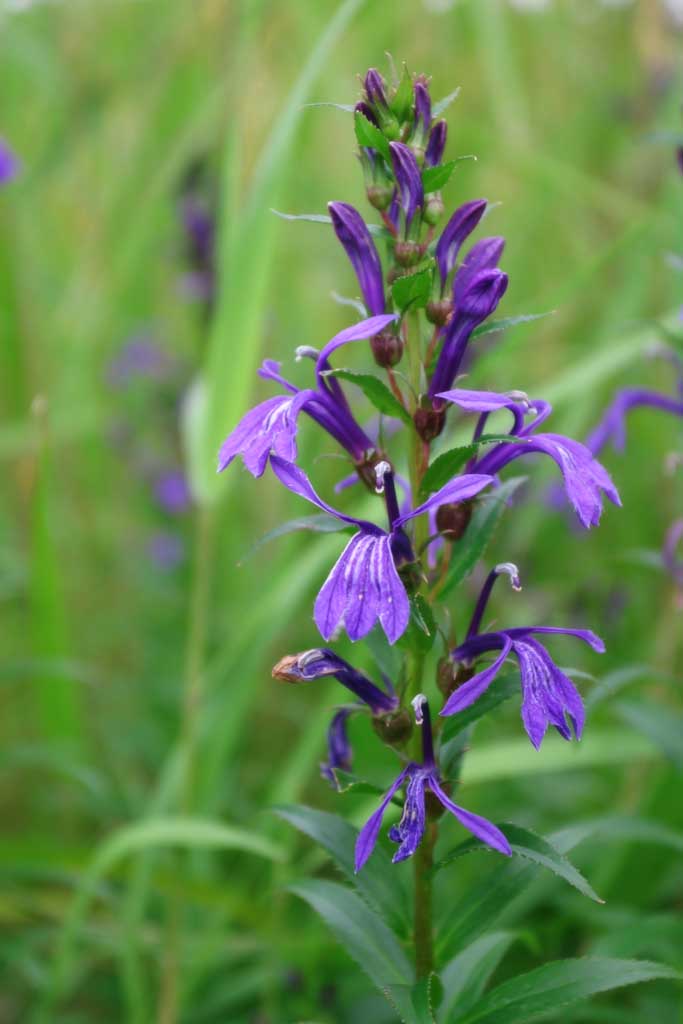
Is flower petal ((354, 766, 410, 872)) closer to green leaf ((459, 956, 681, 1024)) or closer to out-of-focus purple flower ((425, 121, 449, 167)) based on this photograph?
green leaf ((459, 956, 681, 1024))

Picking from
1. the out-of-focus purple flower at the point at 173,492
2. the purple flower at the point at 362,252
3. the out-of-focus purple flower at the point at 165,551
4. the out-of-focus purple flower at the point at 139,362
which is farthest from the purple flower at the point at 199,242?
the purple flower at the point at 362,252

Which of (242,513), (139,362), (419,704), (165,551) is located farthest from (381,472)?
(139,362)

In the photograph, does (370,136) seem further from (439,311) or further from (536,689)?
(536,689)

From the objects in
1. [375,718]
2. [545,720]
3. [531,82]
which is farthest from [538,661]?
[531,82]

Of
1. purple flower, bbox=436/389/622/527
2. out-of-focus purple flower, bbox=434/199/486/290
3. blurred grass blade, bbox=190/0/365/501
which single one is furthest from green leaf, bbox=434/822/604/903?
blurred grass blade, bbox=190/0/365/501

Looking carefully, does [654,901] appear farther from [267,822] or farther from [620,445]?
[620,445]

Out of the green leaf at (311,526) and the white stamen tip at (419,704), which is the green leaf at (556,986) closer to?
the white stamen tip at (419,704)
